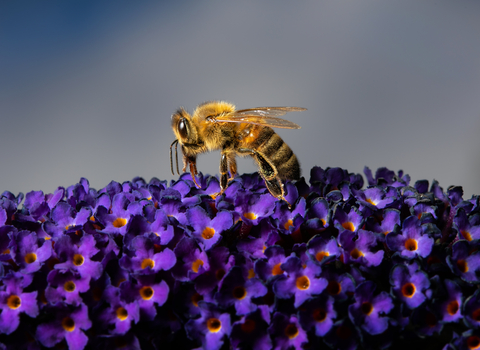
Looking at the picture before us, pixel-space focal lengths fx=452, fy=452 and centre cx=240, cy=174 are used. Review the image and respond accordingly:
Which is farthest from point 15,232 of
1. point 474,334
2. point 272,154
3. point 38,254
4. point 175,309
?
point 474,334

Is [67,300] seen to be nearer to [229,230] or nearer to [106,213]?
[106,213]

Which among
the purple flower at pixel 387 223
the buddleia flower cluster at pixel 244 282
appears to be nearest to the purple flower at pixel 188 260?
the buddleia flower cluster at pixel 244 282

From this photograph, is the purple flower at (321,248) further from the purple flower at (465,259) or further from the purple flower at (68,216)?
the purple flower at (68,216)

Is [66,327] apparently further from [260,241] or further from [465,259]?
[465,259]

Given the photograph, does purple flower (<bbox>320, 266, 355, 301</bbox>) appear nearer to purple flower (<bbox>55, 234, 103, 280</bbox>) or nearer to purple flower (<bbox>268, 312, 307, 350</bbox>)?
purple flower (<bbox>268, 312, 307, 350</bbox>)

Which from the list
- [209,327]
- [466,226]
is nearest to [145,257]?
[209,327]

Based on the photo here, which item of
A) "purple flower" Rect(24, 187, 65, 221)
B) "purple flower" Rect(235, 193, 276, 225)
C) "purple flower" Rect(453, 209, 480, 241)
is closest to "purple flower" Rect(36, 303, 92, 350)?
"purple flower" Rect(24, 187, 65, 221)
